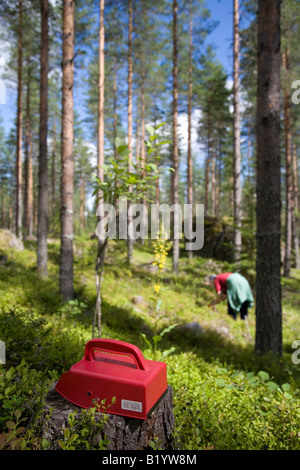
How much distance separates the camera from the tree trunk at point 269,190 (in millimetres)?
4883

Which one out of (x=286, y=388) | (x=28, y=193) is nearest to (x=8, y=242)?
(x=28, y=193)

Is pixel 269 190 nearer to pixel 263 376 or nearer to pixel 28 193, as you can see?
pixel 263 376

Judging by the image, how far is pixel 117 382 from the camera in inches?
73.6

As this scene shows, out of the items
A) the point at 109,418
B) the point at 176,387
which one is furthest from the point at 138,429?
the point at 176,387

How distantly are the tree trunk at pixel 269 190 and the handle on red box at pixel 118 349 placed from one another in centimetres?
355

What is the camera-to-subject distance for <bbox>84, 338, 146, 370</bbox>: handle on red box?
2.01 metres

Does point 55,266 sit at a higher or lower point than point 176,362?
higher

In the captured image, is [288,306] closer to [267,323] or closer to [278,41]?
[267,323]

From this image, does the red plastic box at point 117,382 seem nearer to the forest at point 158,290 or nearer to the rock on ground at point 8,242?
the forest at point 158,290

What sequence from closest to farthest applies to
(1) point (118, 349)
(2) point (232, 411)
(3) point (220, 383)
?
1. (1) point (118, 349)
2. (2) point (232, 411)
3. (3) point (220, 383)

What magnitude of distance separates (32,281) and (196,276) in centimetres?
863

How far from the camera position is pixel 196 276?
14016mm

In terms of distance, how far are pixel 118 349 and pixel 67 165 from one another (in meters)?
5.51

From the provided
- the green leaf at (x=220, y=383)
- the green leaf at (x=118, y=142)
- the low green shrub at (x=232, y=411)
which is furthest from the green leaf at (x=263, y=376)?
the green leaf at (x=118, y=142)
